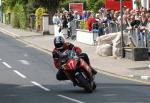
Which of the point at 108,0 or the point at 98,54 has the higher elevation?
the point at 108,0

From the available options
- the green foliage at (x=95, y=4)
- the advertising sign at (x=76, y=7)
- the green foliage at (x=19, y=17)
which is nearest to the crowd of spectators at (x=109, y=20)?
the advertising sign at (x=76, y=7)

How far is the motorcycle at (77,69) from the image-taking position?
17.3 meters

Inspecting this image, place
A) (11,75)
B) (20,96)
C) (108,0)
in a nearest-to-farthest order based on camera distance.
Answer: (20,96), (11,75), (108,0)

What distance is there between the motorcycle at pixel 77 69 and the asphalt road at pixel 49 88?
0.30 meters

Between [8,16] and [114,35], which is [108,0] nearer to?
[114,35]

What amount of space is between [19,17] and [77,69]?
146 ft

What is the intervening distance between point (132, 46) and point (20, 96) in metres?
12.2

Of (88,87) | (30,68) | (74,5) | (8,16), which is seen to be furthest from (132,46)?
(8,16)

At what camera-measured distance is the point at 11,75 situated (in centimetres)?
2339

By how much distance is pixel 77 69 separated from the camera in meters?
17.5

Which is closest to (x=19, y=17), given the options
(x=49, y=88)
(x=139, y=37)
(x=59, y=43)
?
(x=139, y=37)

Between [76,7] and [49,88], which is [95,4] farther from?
[49,88]

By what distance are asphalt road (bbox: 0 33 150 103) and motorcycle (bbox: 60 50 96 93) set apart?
0.30 meters

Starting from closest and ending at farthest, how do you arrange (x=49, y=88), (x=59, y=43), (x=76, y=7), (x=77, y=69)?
(x=77, y=69)
(x=59, y=43)
(x=49, y=88)
(x=76, y=7)
